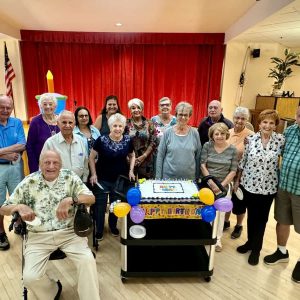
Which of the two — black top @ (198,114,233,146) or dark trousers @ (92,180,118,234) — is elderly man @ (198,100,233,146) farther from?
dark trousers @ (92,180,118,234)

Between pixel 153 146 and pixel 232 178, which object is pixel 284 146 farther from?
pixel 153 146

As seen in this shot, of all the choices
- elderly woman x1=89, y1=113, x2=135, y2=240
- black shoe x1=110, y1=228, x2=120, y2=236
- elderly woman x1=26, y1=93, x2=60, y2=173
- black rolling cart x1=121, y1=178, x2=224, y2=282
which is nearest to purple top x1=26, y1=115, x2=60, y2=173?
elderly woman x1=26, y1=93, x2=60, y2=173

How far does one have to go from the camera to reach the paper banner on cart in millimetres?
1763

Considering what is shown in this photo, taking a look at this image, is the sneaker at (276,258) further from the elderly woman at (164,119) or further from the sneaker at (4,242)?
the sneaker at (4,242)

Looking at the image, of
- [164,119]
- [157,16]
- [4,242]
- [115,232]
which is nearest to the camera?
[4,242]

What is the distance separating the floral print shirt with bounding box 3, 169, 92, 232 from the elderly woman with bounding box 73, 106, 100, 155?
74cm

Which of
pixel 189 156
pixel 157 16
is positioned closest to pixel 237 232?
pixel 189 156

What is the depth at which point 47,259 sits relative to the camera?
1.62 metres

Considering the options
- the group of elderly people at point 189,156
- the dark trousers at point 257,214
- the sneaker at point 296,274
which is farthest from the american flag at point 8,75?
the sneaker at point 296,274

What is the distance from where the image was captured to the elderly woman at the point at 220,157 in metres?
2.14

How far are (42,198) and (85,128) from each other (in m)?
1.02

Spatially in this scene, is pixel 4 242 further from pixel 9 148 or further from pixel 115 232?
pixel 115 232

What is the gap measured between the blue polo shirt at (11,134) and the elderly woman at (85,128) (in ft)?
1.62

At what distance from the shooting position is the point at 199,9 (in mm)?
3877
